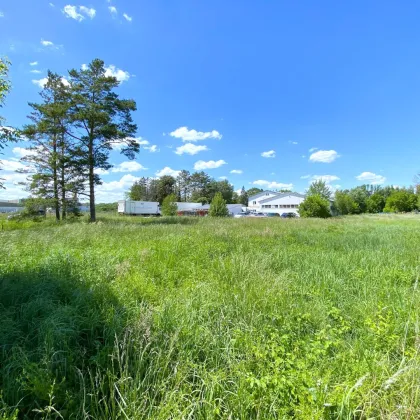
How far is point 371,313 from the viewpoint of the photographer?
311 centimetres

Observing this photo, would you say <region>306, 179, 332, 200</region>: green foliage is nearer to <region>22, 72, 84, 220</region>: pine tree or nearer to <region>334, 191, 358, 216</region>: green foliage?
<region>334, 191, 358, 216</region>: green foliage

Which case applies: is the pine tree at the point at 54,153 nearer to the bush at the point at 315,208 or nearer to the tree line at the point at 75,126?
the tree line at the point at 75,126

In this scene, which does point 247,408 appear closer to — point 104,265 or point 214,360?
point 214,360

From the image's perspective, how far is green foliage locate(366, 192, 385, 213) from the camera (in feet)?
224

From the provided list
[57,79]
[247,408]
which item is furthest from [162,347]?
[57,79]

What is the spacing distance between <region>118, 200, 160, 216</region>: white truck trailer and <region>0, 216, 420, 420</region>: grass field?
139 feet

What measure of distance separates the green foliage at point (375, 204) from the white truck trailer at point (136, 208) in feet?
213

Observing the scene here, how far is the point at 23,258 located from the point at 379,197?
294 ft

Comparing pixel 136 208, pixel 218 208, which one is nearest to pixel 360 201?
pixel 218 208

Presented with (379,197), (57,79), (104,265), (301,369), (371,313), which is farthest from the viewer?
(379,197)

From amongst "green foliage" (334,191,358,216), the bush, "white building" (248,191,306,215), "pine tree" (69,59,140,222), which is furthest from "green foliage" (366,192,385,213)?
"pine tree" (69,59,140,222)

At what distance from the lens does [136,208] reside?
151 feet

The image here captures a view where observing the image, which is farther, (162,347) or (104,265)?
(104,265)

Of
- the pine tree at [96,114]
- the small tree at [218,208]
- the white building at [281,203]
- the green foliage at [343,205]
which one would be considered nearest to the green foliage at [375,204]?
the green foliage at [343,205]
